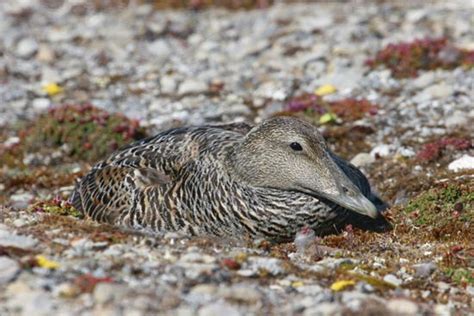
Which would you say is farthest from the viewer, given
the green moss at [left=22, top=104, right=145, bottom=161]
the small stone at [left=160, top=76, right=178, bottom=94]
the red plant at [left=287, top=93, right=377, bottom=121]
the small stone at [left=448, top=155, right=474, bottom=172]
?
the small stone at [left=160, top=76, right=178, bottom=94]

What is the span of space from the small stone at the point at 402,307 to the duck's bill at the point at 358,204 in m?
1.59

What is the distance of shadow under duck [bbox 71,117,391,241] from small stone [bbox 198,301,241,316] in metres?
2.17

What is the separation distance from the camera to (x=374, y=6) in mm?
16547

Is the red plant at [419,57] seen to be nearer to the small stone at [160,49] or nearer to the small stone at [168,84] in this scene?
the small stone at [168,84]

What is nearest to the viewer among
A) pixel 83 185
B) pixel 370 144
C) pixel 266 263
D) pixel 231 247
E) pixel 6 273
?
pixel 6 273

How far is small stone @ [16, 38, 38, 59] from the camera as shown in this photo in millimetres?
15734

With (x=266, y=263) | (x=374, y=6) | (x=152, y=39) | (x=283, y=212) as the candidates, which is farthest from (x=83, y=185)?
(x=374, y=6)

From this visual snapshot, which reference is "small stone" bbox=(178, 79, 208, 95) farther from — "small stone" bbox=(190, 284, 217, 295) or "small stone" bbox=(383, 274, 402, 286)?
"small stone" bbox=(190, 284, 217, 295)

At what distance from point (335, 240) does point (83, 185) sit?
112 inches

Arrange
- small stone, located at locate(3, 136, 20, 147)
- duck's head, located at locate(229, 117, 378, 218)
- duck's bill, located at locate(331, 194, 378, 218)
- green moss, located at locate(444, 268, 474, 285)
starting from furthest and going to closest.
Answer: small stone, located at locate(3, 136, 20, 147) < duck's head, located at locate(229, 117, 378, 218) < duck's bill, located at locate(331, 194, 378, 218) < green moss, located at locate(444, 268, 474, 285)

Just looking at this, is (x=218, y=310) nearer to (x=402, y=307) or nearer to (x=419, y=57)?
(x=402, y=307)

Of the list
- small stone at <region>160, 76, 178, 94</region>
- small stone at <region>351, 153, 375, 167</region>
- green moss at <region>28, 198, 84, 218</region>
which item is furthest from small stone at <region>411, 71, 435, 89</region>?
green moss at <region>28, 198, 84, 218</region>

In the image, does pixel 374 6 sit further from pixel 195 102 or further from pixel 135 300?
pixel 135 300

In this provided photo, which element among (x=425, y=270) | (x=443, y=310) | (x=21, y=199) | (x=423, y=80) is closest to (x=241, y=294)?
(x=443, y=310)
